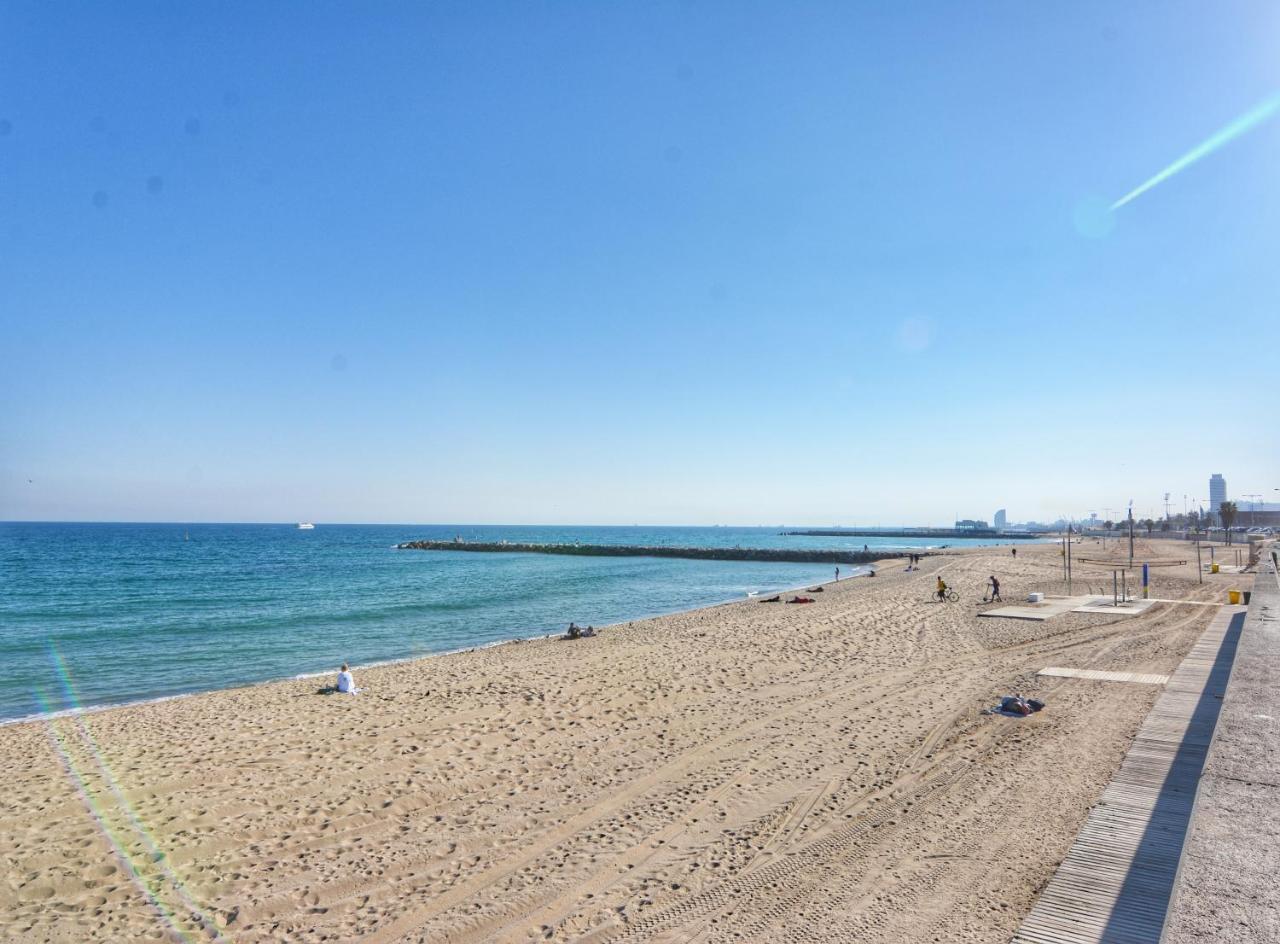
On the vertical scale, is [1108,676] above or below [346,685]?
above

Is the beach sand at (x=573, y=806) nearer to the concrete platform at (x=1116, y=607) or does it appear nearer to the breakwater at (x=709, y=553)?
the concrete platform at (x=1116, y=607)

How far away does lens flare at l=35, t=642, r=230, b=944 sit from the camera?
18.9ft

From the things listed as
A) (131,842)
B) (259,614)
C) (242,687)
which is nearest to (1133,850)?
(131,842)

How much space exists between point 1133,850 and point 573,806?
207 inches

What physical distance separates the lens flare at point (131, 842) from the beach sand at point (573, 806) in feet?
0.12

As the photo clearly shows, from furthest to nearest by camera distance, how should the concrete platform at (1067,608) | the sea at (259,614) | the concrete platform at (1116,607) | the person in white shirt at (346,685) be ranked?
the concrete platform at (1067,608) → the concrete platform at (1116,607) → the sea at (259,614) → the person in white shirt at (346,685)

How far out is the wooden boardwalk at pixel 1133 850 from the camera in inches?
185

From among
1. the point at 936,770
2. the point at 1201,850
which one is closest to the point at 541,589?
the point at 936,770

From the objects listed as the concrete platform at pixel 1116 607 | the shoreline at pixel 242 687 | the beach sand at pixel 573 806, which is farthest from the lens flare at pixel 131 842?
the concrete platform at pixel 1116 607

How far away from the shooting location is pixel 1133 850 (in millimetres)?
5605

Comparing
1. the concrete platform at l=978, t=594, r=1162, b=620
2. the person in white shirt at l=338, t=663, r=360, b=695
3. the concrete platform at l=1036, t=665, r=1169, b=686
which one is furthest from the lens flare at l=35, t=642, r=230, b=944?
the concrete platform at l=978, t=594, r=1162, b=620

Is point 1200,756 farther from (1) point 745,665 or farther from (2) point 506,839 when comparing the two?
(1) point 745,665

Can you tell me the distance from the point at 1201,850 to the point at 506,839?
5.71 metres

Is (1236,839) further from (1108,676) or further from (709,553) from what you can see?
(709,553)
